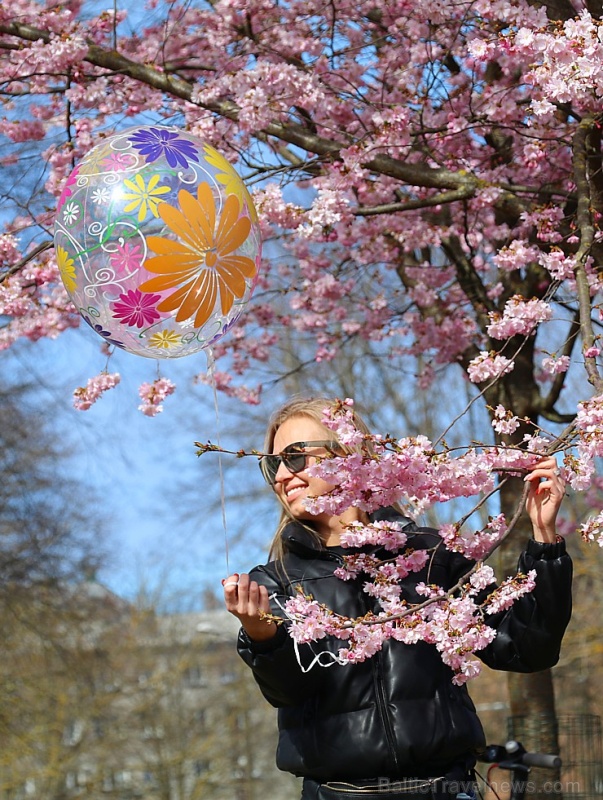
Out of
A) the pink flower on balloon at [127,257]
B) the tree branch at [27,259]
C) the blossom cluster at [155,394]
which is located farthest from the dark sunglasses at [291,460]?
the tree branch at [27,259]

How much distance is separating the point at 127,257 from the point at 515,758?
2258mm

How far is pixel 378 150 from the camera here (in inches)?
179

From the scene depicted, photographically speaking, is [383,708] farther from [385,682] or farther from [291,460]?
[291,460]

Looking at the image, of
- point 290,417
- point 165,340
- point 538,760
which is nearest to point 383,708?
point 290,417

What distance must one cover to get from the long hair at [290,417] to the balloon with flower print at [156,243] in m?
0.34

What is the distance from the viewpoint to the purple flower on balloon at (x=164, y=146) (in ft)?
10.7

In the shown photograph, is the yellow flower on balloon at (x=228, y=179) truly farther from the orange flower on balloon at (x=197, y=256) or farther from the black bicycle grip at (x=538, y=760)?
the black bicycle grip at (x=538, y=760)

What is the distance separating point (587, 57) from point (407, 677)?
192 centimetres

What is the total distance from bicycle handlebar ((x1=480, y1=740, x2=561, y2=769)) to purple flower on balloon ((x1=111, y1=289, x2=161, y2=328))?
1950mm

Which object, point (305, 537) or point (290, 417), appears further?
point (290, 417)

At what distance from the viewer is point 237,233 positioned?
3.29 m

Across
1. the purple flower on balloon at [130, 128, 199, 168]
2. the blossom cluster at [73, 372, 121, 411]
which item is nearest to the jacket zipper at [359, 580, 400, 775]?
the purple flower on balloon at [130, 128, 199, 168]

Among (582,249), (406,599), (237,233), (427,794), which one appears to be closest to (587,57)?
(582,249)

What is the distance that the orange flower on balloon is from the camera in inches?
123
